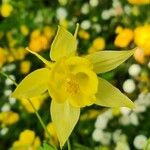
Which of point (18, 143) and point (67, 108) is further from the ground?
point (67, 108)

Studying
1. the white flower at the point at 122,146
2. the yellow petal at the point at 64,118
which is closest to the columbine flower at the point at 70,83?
the yellow petal at the point at 64,118

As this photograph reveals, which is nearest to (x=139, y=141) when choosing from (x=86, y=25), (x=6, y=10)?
(x=86, y=25)

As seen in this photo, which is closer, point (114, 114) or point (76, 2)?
point (114, 114)

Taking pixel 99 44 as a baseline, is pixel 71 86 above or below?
above

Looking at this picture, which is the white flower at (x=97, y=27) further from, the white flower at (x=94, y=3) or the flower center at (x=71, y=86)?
the flower center at (x=71, y=86)

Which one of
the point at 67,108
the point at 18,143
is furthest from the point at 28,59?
the point at 67,108

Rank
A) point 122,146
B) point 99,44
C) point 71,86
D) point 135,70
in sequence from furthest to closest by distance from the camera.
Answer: point 99,44, point 135,70, point 122,146, point 71,86

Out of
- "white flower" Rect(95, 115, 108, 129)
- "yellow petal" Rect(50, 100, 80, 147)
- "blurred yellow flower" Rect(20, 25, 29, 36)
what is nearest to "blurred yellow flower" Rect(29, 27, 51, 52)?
"blurred yellow flower" Rect(20, 25, 29, 36)

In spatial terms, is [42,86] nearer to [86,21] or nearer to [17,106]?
[17,106]

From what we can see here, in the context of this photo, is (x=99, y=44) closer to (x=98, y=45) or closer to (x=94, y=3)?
(x=98, y=45)
